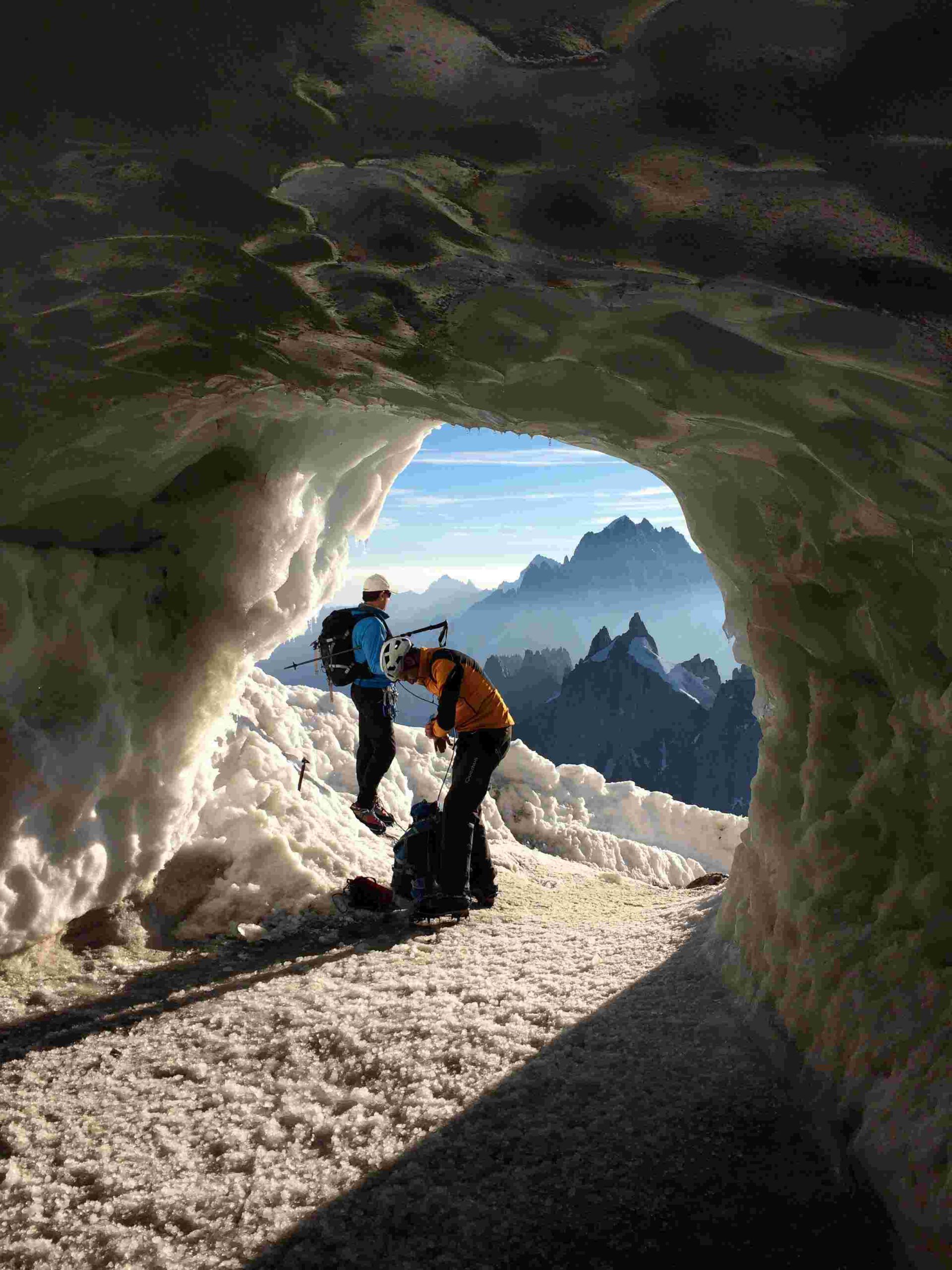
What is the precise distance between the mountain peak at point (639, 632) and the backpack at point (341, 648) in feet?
165

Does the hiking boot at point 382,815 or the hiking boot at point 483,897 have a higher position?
the hiking boot at point 382,815

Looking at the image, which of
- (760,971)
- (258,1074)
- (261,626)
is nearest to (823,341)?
(760,971)

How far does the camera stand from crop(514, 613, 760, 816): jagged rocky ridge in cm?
4925

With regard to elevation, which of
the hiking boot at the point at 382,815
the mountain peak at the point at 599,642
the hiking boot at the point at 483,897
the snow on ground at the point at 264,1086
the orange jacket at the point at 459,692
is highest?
the mountain peak at the point at 599,642

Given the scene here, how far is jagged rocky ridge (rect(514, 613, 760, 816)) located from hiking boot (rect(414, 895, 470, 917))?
44281mm

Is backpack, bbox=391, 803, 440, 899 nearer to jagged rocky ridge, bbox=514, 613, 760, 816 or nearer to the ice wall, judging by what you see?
the ice wall

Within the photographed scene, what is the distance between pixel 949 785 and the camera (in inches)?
111

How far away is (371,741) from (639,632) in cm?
5073

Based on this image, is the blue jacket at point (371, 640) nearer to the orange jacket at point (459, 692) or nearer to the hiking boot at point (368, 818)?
the orange jacket at point (459, 692)

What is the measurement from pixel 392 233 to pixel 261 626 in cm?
377

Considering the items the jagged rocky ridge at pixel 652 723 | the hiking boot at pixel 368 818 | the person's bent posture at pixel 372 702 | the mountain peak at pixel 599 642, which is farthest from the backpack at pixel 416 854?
the mountain peak at pixel 599 642

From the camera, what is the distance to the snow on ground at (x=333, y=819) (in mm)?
5766

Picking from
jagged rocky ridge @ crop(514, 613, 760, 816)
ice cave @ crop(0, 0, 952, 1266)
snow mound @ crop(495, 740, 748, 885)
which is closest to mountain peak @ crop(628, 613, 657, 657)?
jagged rocky ridge @ crop(514, 613, 760, 816)

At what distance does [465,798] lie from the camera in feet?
18.2
